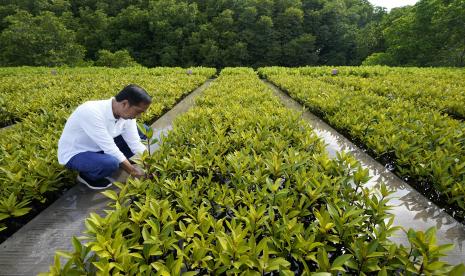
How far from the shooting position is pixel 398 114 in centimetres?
547

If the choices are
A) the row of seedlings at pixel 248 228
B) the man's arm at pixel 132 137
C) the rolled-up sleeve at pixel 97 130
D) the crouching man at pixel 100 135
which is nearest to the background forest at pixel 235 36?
the man's arm at pixel 132 137

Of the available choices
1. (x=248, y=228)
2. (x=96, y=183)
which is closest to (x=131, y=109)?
(x=96, y=183)

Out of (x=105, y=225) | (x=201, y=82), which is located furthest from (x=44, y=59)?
(x=105, y=225)

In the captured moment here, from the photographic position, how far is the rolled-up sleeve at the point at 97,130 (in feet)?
10.3

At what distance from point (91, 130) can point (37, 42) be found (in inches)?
1301

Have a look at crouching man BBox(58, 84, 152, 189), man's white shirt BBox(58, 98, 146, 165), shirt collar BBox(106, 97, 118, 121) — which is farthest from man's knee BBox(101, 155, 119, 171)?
shirt collar BBox(106, 97, 118, 121)

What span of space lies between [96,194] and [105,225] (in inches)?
59.4

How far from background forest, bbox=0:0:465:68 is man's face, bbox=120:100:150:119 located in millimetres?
29518

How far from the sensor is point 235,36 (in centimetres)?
3566

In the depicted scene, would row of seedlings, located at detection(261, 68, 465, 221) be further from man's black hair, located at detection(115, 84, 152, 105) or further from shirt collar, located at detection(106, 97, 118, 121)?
shirt collar, located at detection(106, 97, 118, 121)

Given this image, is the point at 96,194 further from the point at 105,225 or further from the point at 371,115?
the point at 371,115

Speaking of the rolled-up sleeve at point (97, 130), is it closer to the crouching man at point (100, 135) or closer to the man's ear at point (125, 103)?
the crouching man at point (100, 135)

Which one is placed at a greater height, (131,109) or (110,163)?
(131,109)

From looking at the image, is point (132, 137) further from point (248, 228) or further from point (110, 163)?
point (248, 228)
